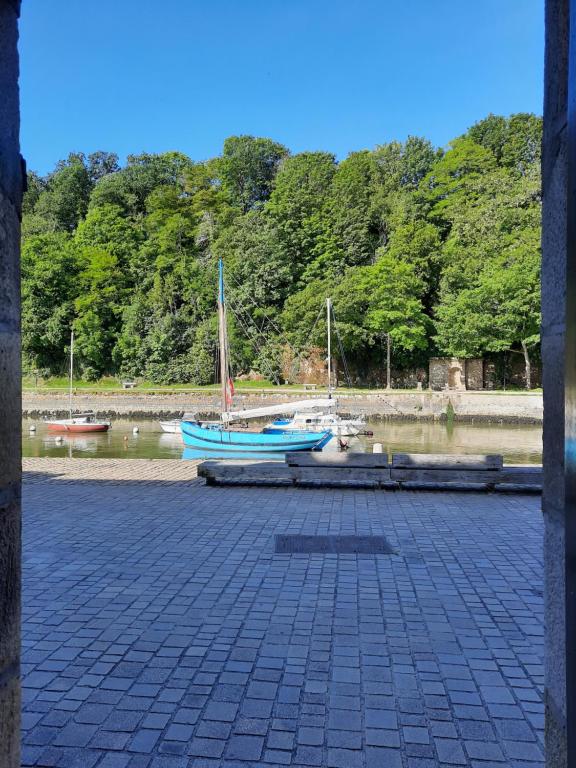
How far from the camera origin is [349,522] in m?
8.16

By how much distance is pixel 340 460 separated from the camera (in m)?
10.6

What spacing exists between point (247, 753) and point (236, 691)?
63 cm

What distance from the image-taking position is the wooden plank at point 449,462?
10.1 meters

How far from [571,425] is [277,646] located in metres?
3.46

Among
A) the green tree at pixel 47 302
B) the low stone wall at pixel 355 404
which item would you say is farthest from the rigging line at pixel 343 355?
the green tree at pixel 47 302

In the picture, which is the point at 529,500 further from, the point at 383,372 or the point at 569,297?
the point at 383,372

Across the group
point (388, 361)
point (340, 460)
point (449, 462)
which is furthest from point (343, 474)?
point (388, 361)

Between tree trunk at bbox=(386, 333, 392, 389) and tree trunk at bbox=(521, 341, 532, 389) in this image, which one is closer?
tree trunk at bbox=(521, 341, 532, 389)

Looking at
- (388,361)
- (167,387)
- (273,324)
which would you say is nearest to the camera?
(388,361)

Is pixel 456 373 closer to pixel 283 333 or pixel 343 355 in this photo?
pixel 343 355

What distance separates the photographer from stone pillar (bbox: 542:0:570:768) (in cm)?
165

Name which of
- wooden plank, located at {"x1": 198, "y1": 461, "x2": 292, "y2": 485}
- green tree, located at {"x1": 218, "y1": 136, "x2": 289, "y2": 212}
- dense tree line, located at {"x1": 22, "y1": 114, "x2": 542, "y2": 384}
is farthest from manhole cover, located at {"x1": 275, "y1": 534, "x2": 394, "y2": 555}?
green tree, located at {"x1": 218, "y1": 136, "x2": 289, "y2": 212}

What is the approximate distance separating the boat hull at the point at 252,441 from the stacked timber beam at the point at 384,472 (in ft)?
34.4

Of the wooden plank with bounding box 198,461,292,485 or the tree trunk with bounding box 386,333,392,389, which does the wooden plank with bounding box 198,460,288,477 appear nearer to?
the wooden plank with bounding box 198,461,292,485
